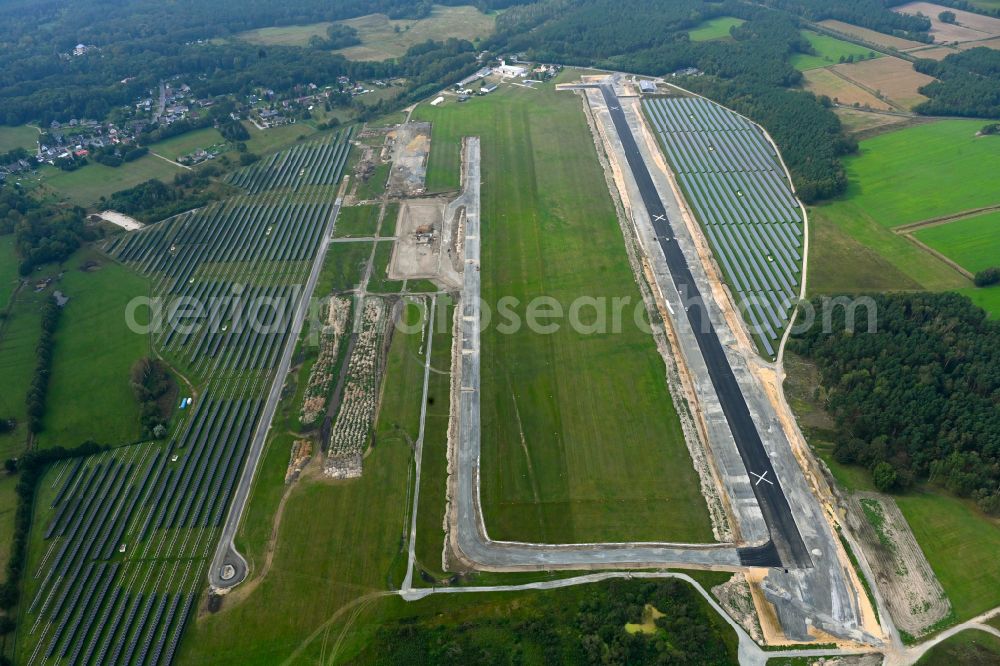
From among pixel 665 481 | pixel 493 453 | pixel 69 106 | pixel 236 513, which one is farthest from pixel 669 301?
pixel 69 106

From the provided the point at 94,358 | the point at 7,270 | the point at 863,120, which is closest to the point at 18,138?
Result: the point at 7,270

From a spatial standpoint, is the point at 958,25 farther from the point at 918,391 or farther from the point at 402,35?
the point at 402,35

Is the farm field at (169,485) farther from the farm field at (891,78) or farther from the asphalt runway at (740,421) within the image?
the farm field at (891,78)

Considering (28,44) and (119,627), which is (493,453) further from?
(28,44)

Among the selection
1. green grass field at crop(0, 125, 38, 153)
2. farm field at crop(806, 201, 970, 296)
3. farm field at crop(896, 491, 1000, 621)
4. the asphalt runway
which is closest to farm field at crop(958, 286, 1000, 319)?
farm field at crop(806, 201, 970, 296)

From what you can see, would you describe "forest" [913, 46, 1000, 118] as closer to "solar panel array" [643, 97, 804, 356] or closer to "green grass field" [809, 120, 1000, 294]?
"green grass field" [809, 120, 1000, 294]

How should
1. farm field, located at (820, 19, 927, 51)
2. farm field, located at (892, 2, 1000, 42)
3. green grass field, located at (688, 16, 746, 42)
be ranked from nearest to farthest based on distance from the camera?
1. farm field, located at (820, 19, 927, 51)
2. farm field, located at (892, 2, 1000, 42)
3. green grass field, located at (688, 16, 746, 42)

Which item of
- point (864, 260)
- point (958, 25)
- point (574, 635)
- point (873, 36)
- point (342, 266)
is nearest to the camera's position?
point (574, 635)
